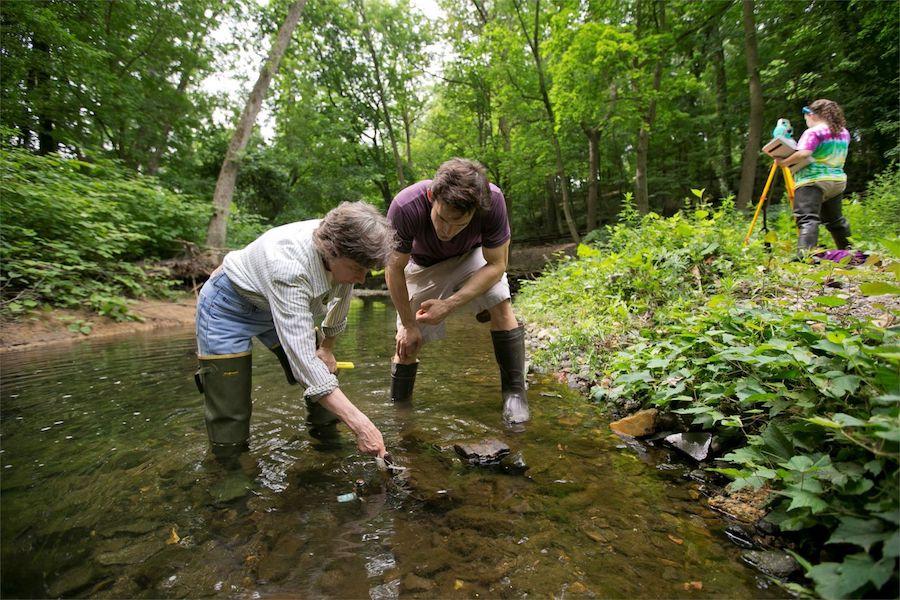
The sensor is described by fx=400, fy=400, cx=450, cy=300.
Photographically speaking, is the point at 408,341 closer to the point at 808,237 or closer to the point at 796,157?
the point at 808,237

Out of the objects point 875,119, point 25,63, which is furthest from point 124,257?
point 875,119

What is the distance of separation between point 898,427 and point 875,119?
1510 centimetres

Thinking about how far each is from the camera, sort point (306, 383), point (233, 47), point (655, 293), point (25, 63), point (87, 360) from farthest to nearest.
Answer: point (233, 47) < point (25, 63) < point (87, 360) < point (655, 293) < point (306, 383)

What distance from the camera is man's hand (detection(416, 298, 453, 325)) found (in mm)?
2498

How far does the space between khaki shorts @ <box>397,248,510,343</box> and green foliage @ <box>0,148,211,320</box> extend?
6647mm

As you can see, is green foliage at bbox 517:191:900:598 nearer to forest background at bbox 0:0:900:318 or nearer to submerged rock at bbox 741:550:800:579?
submerged rock at bbox 741:550:800:579

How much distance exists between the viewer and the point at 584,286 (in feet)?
16.0

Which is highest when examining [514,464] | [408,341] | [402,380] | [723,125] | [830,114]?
[723,125]

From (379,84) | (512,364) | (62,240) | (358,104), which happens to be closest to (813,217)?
(512,364)

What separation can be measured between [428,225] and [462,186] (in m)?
0.51

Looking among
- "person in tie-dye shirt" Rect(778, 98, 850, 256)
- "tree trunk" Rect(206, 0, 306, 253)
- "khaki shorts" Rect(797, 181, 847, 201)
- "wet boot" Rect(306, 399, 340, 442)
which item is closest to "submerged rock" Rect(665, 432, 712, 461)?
"wet boot" Rect(306, 399, 340, 442)

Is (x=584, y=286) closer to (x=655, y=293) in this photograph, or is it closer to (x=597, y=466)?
(x=655, y=293)

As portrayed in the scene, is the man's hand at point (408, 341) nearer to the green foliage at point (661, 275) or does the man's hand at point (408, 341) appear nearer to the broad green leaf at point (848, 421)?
the green foliage at point (661, 275)

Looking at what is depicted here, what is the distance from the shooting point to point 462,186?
201 cm
